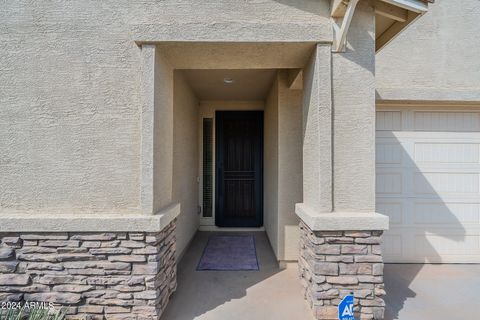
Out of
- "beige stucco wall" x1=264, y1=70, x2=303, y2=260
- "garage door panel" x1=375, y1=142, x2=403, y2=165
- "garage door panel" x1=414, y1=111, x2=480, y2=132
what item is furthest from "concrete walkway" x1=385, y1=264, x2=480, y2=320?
"garage door panel" x1=414, y1=111, x2=480, y2=132

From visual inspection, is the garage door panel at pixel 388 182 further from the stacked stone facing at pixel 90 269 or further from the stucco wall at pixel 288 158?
the stacked stone facing at pixel 90 269

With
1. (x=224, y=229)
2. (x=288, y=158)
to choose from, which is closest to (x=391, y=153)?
(x=288, y=158)

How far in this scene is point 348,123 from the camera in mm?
2523

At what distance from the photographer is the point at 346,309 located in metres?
2.26

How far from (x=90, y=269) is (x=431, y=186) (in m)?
4.71

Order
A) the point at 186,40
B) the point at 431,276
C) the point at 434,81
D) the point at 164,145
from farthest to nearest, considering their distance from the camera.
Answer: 1. the point at 434,81
2. the point at 431,276
3. the point at 164,145
4. the point at 186,40

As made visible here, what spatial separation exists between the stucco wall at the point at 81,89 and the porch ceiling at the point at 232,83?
1.41 metres

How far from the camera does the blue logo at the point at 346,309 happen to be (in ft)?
7.38

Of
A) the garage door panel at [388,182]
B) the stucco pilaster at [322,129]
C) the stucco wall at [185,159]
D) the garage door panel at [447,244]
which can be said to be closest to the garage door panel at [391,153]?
the garage door panel at [388,182]

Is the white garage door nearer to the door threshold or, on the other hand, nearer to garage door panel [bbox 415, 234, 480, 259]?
garage door panel [bbox 415, 234, 480, 259]

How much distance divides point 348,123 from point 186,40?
1.83 m

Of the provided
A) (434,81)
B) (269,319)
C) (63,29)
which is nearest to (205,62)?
(63,29)

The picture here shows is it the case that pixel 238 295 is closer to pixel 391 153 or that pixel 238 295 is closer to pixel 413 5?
pixel 391 153

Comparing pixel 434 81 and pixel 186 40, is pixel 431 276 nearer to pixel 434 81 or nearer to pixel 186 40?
pixel 434 81
